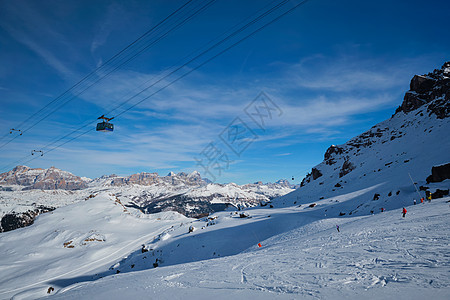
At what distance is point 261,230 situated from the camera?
31.3 meters

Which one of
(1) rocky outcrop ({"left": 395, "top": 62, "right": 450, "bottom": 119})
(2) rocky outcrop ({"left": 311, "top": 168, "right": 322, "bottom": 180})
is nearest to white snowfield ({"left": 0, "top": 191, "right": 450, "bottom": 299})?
(2) rocky outcrop ({"left": 311, "top": 168, "right": 322, "bottom": 180})

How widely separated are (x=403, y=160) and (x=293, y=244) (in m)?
43.0

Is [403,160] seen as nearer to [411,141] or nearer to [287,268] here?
[411,141]

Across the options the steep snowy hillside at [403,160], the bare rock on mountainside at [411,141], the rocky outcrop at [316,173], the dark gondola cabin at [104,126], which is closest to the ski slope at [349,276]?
the dark gondola cabin at [104,126]

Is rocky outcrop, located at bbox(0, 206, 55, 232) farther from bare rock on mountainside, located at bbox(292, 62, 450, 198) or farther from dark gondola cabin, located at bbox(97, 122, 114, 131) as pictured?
bare rock on mountainside, located at bbox(292, 62, 450, 198)

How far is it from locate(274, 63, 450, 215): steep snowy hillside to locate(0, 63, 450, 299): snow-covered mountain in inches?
14.0

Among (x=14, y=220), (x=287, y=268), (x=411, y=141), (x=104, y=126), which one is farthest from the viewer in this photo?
(x=14, y=220)

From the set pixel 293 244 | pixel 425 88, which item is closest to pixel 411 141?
pixel 425 88

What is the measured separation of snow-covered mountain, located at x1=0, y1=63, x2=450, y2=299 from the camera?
23.8 ft

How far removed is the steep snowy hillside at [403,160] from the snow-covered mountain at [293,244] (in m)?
0.36

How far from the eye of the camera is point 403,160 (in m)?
43.6

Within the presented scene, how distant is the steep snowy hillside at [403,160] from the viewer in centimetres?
2900

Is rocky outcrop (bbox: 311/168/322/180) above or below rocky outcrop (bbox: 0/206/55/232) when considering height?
below

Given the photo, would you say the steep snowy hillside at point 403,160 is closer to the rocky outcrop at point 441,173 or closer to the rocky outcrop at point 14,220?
the rocky outcrop at point 441,173
